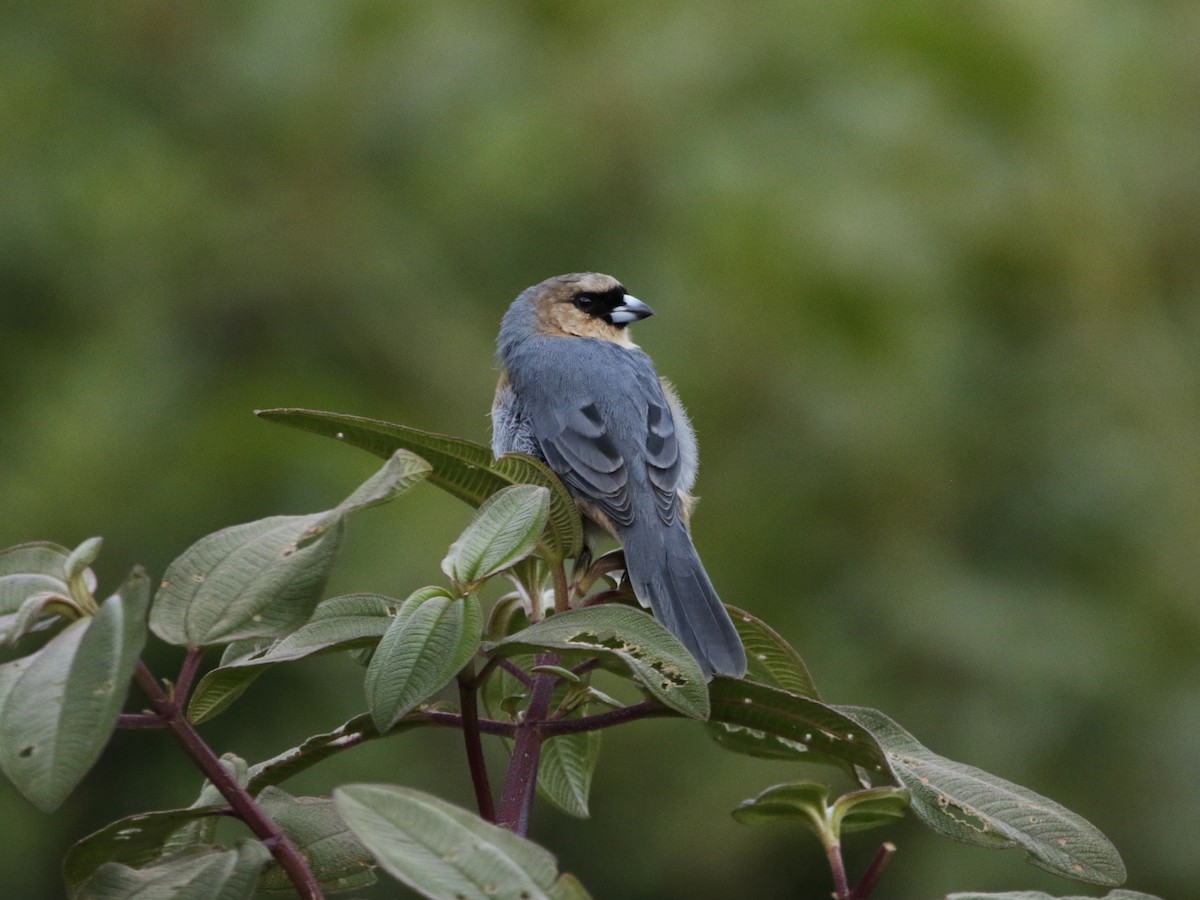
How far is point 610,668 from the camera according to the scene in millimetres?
1523

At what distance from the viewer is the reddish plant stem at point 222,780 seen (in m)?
1.22

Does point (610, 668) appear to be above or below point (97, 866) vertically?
above

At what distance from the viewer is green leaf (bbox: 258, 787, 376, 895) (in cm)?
147

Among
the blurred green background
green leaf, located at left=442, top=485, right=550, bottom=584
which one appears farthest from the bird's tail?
the blurred green background

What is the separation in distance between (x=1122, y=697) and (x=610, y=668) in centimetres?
359

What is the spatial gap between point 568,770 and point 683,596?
0.74m

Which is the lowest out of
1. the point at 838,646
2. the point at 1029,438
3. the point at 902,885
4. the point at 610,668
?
the point at 902,885

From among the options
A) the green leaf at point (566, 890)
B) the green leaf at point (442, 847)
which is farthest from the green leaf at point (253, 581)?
the green leaf at point (566, 890)

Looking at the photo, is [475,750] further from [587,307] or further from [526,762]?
[587,307]

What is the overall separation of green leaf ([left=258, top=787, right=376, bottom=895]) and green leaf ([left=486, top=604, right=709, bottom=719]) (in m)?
0.27

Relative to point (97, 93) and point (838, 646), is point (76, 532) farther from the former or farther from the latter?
point (838, 646)

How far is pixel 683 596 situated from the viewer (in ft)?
8.47

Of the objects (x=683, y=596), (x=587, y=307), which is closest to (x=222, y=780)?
(x=683, y=596)

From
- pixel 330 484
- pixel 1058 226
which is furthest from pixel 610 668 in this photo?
pixel 1058 226
